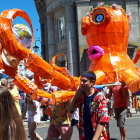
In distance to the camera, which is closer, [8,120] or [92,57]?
[8,120]

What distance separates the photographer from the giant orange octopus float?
17.6ft

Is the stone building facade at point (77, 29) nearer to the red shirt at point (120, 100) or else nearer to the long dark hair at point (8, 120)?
the red shirt at point (120, 100)

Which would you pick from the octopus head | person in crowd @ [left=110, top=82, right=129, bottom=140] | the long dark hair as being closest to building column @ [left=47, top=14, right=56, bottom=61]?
the octopus head

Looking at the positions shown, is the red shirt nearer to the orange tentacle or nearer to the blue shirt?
the orange tentacle

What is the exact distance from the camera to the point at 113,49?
7.59 m

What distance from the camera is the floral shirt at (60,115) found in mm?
5160

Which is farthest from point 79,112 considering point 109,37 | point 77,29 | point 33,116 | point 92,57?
point 77,29

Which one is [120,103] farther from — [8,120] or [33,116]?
[8,120]

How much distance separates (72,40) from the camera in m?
21.5

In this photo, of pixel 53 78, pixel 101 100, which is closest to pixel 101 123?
pixel 101 100

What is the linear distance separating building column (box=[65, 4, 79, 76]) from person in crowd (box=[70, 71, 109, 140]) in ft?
56.5

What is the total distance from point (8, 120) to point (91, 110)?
6.43 ft

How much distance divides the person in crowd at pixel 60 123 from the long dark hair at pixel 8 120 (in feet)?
10.2

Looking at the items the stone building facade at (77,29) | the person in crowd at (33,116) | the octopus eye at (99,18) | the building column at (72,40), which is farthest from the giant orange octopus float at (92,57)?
the building column at (72,40)
